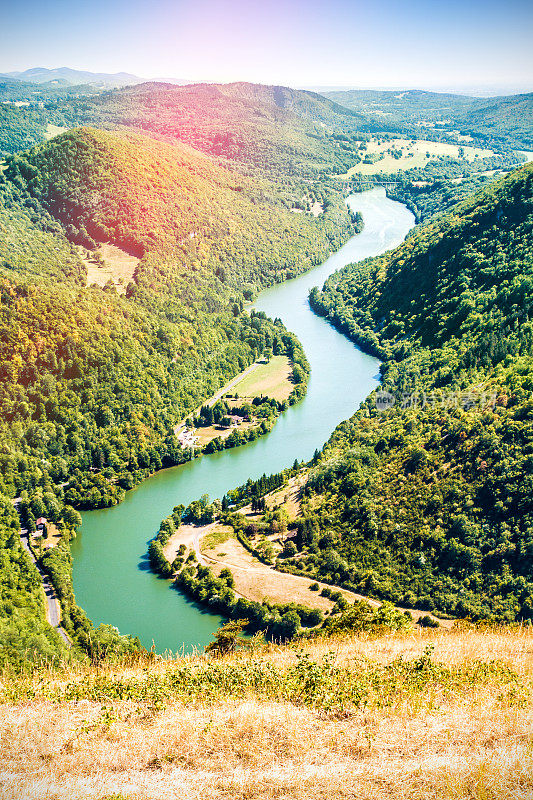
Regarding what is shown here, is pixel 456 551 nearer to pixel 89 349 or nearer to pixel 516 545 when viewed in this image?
pixel 516 545

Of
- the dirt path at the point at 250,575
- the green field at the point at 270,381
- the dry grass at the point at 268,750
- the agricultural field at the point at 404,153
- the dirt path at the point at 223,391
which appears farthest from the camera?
the agricultural field at the point at 404,153

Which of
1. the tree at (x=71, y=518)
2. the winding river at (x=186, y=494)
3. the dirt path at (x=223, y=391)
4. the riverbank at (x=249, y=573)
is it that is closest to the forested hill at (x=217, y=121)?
the winding river at (x=186, y=494)

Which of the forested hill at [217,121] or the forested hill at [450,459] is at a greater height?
the forested hill at [217,121]

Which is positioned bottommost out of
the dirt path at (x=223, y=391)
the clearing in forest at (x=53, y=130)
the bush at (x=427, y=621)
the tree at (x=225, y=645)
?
the bush at (x=427, y=621)

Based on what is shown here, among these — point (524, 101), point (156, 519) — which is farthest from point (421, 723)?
point (524, 101)

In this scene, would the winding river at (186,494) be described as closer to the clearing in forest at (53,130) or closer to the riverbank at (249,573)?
the riverbank at (249,573)

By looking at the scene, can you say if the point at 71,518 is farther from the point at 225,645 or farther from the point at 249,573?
the point at 225,645
